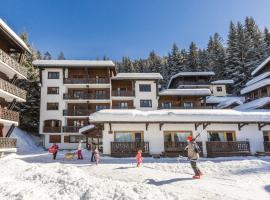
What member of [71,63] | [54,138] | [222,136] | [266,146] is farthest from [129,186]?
[71,63]

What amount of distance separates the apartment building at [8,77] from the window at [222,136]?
18664 mm

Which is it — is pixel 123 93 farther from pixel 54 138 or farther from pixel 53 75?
pixel 54 138

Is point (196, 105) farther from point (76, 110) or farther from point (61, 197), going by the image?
point (61, 197)

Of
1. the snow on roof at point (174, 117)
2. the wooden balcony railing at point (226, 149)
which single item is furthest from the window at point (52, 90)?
the wooden balcony railing at point (226, 149)

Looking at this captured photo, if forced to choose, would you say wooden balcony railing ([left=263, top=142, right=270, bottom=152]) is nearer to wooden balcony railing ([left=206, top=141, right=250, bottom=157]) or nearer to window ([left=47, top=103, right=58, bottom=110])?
wooden balcony railing ([left=206, top=141, right=250, bottom=157])

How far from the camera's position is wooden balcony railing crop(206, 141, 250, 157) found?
70.7 ft

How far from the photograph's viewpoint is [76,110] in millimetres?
38656

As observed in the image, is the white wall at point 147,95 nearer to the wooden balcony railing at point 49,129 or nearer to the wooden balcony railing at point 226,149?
the wooden balcony railing at point 49,129

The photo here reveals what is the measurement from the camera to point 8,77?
2502 cm

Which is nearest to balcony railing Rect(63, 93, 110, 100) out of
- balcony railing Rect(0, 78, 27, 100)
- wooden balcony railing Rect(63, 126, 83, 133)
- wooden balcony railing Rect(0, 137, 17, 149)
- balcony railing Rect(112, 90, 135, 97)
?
balcony railing Rect(112, 90, 135, 97)

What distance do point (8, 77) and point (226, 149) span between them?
22.4m

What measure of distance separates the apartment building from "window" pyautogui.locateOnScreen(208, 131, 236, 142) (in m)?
18.7

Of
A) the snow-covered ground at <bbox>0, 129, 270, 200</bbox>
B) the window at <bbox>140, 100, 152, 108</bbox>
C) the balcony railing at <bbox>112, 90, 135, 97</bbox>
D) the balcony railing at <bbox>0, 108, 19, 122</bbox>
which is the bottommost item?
the snow-covered ground at <bbox>0, 129, 270, 200</bbox>

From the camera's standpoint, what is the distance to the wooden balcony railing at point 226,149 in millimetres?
21547
